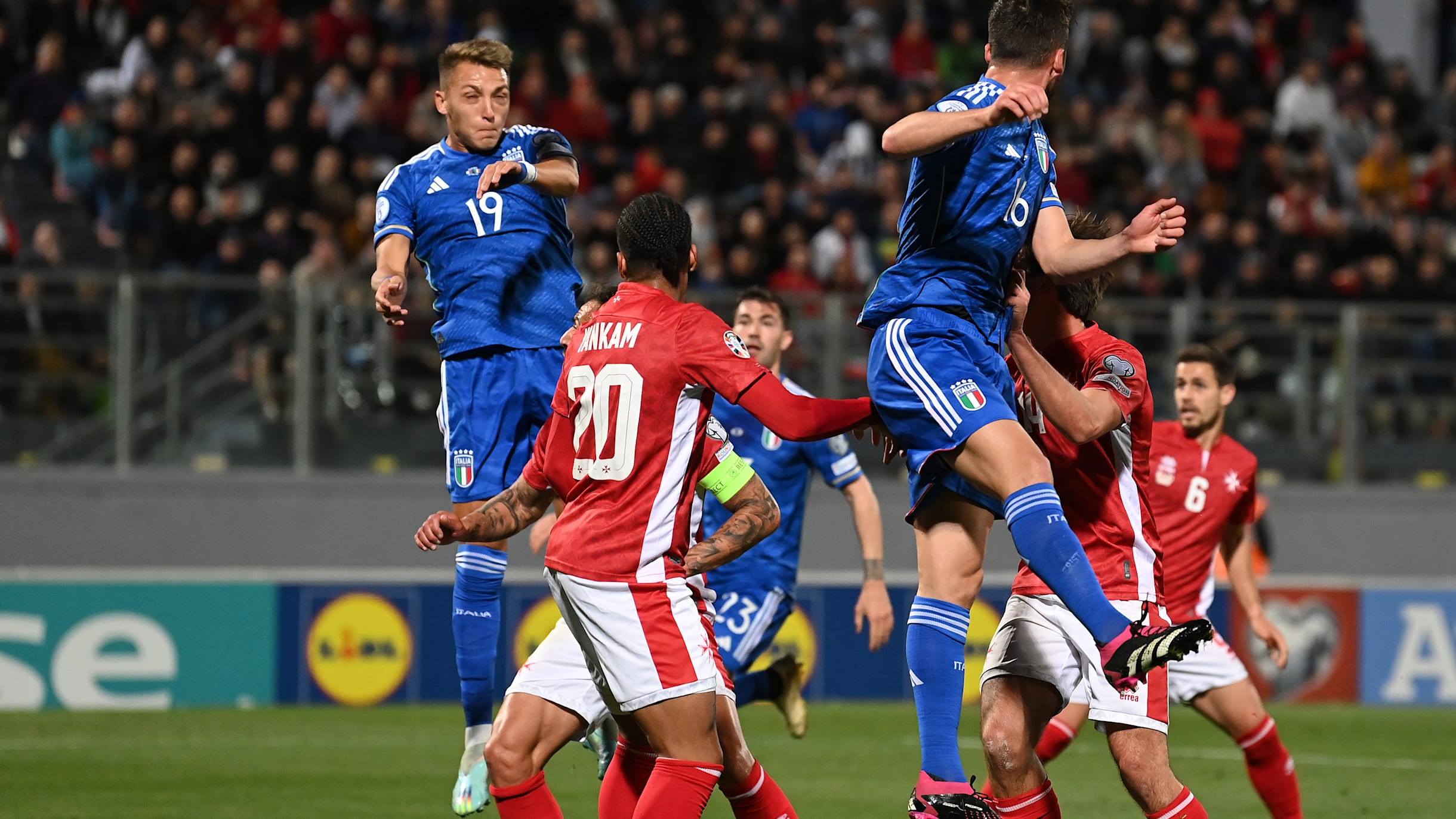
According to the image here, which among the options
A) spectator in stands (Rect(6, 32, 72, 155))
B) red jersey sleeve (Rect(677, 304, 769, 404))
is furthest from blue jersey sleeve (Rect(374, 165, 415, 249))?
spectator in stands (Rect(6, 32, 72, 155))

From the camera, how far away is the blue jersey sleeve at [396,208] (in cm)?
702

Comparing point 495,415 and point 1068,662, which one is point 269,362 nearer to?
point 495,415

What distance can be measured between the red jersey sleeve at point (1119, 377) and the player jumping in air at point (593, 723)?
3.66ft

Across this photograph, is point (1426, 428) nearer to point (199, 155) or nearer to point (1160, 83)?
point (1160, 83)

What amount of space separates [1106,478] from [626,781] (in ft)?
6.09

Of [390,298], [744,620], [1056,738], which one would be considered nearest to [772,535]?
[744,620]

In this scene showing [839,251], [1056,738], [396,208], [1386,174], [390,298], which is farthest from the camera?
[1386,174]

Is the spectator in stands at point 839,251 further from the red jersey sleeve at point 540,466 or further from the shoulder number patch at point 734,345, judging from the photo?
the shoulder number patch at point 734,345

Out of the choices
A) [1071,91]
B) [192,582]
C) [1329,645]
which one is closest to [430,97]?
[192,582]

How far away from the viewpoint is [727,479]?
5.69 m

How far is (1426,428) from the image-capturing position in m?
16.0

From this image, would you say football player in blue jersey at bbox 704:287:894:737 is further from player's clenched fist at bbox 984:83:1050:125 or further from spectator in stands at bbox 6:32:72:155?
spectator in stands at bbox 6:32:72:155

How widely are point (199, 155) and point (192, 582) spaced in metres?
4.22

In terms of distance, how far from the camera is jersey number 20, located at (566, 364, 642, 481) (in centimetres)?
521
